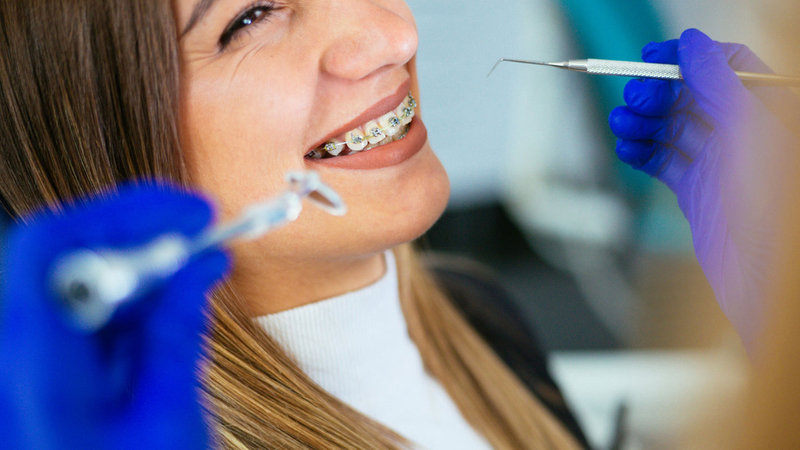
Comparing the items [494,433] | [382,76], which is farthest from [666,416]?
[382,76]

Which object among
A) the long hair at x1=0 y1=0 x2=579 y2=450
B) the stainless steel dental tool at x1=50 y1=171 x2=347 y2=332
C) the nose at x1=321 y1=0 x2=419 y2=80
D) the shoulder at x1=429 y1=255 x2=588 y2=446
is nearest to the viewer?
the stainless steel dental tool at x1=50 y1=171 x2=347 y2=332

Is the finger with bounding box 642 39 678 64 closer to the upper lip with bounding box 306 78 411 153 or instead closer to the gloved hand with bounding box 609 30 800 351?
the gloved hand with bounding box 609 30 800 351

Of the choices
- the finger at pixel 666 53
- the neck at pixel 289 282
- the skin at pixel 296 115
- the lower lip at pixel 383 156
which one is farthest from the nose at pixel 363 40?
the finger at pixel 666 53

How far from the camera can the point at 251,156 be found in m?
0.80

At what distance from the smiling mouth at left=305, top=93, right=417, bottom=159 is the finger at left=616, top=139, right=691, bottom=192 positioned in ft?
1.21

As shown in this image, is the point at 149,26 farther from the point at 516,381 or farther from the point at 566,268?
the point at 566,268

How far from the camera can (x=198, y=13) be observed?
2.48 feet

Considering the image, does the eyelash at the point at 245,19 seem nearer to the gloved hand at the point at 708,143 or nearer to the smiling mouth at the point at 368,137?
the smiling mouth at the point at 368,137

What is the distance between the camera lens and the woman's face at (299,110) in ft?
2.59

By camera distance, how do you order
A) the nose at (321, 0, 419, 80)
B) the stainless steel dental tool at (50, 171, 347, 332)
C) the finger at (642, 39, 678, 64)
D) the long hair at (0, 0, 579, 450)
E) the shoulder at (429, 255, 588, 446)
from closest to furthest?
the stainless steel dental tool at (50, 171, 347, 332), the long hair at (0, 0, 579, 450), the nose at (321, 0, 419, 80), the finger at (642, 39, 678, 64), the shoulder at (429, 255, 588, 446)

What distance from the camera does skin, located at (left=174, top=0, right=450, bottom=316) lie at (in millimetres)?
791

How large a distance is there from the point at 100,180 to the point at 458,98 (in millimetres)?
1814

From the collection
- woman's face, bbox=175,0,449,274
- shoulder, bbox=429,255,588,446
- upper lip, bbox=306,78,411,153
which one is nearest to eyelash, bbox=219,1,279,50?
woman's face, bbox=175,0,449,274

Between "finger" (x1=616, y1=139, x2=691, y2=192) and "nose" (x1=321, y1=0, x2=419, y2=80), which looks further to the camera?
"finger" (x1=616, y1=139, x2=691, y2=192)
